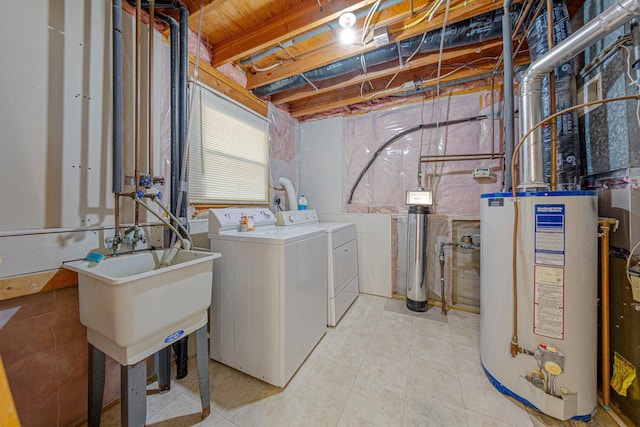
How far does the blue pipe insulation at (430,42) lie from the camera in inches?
62.0

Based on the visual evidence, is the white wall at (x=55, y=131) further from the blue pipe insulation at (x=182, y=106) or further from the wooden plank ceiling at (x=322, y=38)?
the wooden plank ceiling at (x=322, y=38)

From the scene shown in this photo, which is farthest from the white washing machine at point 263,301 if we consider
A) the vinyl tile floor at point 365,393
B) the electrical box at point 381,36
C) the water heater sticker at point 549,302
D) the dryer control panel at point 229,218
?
the electrical box at point 381,36

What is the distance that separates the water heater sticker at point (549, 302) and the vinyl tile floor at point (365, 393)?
0.46 metres

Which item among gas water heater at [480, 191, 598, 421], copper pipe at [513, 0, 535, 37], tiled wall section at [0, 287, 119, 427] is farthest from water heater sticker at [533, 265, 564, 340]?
tiled wall section at [0, 287, 119, 427]

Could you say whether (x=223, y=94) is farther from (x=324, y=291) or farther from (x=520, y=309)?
(x=520, y=309)

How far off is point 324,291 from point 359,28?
2.00 m

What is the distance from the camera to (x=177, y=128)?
1496 mm

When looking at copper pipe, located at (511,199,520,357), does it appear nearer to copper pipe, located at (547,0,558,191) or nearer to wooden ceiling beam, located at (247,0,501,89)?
copper pipe, located at (547,0,558,191)

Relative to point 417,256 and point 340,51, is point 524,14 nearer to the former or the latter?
point 340,51

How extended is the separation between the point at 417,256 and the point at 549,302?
3.70ft

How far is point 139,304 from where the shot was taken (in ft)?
2.88

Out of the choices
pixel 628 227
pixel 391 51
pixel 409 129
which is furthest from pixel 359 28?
pixel 628 227

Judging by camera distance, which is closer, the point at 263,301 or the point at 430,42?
the point at 263,301

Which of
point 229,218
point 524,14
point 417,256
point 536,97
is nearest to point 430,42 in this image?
point 524,14
